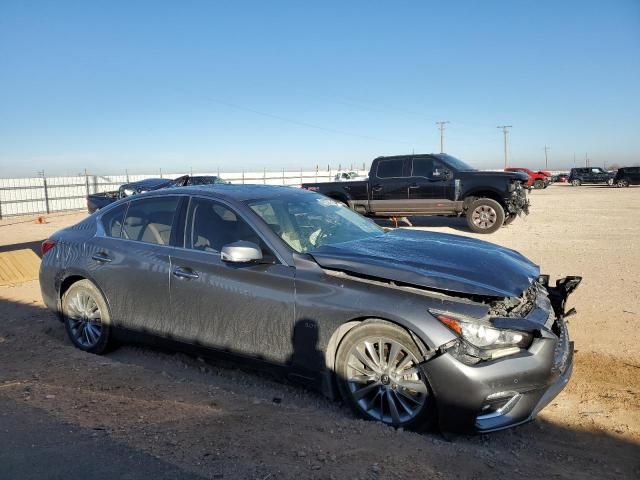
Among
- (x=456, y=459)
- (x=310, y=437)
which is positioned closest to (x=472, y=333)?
(x=456, y=459)

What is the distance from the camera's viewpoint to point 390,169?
14.1 m

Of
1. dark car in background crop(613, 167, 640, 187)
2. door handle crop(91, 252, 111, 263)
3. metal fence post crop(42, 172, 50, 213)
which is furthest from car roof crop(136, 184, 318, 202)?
dark car in background crop(613, 167, 640, 187)

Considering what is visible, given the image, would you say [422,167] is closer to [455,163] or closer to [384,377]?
[455,163]

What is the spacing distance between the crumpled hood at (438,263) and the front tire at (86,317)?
2.33 meters

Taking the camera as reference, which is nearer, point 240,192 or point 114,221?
point 240,192

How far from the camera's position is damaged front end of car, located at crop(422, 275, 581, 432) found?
305 cm

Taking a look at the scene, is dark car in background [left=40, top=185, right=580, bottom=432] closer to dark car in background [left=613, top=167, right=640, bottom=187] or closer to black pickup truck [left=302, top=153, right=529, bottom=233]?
black pickup truck [left=302, top=153, right=529, bottom=233]

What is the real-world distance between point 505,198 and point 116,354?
1055 cm

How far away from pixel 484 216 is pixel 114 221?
1017 centimetres

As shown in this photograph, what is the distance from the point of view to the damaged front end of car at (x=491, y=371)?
3.05 meters

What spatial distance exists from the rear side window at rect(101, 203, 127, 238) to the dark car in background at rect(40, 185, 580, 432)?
0.01 meters

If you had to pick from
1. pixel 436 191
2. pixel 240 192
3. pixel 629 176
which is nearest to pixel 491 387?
pixel 240 192

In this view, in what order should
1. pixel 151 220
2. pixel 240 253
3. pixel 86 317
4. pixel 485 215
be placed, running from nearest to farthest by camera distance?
1. pixel 240 253
2. pixel 151 220
3. pixel 86 317
4. pixel 485 215

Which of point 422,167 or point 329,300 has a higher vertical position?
point 422,167
